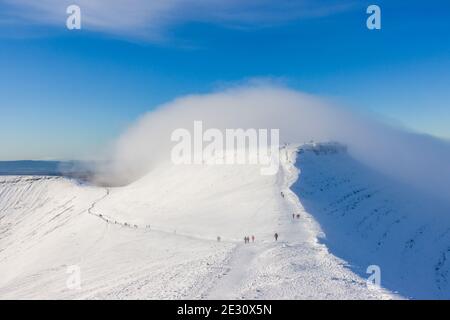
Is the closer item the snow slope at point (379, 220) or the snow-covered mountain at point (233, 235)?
the snow-covered mountain at point (233, 235)

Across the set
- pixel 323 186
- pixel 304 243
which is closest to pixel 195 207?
pixel 323 186

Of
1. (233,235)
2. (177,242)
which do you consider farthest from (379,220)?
(177,242)

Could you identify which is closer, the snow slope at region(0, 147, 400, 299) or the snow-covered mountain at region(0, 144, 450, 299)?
the snow slope at region(0, 147, 400, 299)

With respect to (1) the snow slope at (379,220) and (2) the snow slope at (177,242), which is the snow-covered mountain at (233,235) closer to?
(2) the snow slope at (177,242)

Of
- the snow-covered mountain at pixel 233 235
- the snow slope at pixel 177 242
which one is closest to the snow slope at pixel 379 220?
the snow-covered mountain at pixel 233 235

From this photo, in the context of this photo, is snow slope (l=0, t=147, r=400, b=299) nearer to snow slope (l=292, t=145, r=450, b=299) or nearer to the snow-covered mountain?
the snow-covered mountain

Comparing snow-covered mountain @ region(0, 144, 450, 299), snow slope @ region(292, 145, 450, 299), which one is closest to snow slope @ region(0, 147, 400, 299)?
snow-covered mountain @ region(0, 144, 450, 299)

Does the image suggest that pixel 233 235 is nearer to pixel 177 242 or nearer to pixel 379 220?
pixel 177 242
